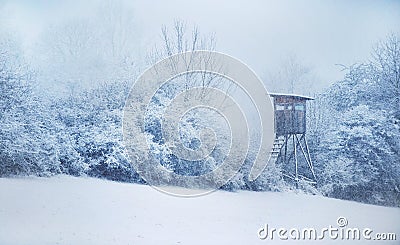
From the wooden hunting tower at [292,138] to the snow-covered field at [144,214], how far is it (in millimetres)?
251

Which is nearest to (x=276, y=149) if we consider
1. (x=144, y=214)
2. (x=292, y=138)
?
(x=292, y=138)

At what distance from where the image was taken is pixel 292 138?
3.94 meters

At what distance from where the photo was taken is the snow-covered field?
12.3 ft

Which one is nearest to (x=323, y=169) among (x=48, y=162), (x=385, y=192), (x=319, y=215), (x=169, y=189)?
(x=319, y=215)

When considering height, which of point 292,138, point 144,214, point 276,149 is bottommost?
point 144,214

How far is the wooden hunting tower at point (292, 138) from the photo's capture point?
393 cm

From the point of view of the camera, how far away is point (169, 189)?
3.97 m

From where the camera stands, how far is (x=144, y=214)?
385cm

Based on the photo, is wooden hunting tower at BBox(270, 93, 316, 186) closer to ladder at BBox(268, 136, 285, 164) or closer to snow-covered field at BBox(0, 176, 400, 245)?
ladder at BBox(268, 136, 285, 164)

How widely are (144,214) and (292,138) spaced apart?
1556 millimetres

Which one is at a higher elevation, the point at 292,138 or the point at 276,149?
the point at 292,138

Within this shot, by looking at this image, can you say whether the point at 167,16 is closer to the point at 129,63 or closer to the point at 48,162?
the point at 129,63

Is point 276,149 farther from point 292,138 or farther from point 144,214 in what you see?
point 144,214

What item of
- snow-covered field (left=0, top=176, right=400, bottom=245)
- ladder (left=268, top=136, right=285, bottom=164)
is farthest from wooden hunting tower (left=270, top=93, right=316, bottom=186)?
snow-covered field (left=0, top=176, right=400, bottom=245)
